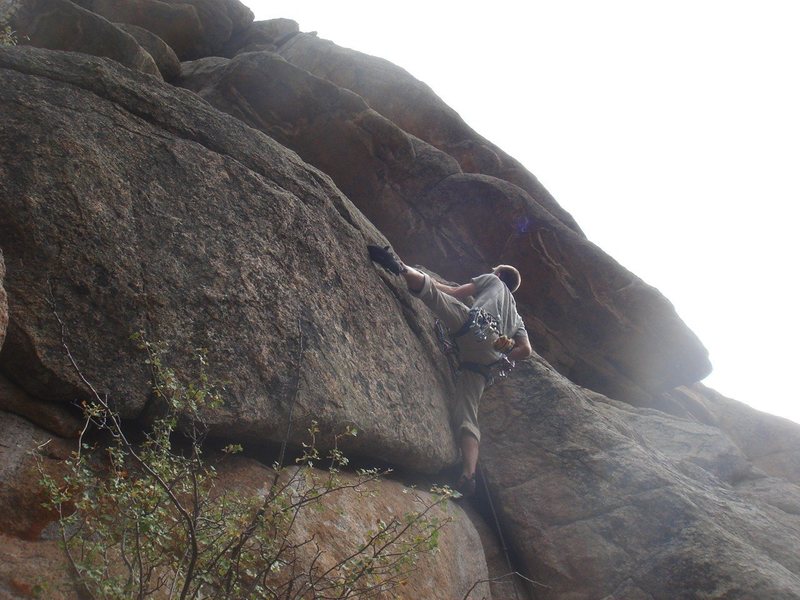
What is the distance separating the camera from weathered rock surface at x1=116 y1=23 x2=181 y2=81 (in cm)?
1146

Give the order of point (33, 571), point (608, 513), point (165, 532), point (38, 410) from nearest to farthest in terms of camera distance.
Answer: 1. point (33, 571)
2. point (165, 532)
3. point (38, 410)
4. point (608, 513)

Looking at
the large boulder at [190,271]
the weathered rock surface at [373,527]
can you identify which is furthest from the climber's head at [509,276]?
the weathered rock surface at [373,527]

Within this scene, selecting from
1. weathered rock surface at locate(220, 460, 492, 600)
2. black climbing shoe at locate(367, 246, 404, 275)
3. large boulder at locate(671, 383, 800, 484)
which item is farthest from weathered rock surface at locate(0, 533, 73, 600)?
large boulder at locate(671, 383, 800, 484)

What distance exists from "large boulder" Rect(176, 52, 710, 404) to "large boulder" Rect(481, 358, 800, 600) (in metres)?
3.69

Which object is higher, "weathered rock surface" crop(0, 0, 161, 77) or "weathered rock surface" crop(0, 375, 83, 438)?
"weathered rock surface" crop(0, 0, 161, 77)

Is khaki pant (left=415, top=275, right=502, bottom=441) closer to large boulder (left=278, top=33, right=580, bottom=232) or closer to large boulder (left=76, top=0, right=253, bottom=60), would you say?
large boulder (left=278, top=33, right=580, bottom=232)

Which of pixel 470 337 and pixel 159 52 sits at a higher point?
pixel 159 52

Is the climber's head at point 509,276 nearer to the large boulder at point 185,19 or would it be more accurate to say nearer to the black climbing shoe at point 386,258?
the black climbing shoe at point 386,258

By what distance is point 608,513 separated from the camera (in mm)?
6008

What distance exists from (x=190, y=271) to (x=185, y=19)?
12.0 m

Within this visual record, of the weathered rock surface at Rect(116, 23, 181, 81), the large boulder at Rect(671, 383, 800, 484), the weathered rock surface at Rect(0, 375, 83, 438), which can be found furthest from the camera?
the large boulder at Rect(671, 383, 800, 484)

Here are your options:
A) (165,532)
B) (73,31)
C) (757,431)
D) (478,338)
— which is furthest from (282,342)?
(757,431)

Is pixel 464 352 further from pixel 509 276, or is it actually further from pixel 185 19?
pixel 185 19

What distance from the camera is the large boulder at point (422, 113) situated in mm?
13273
